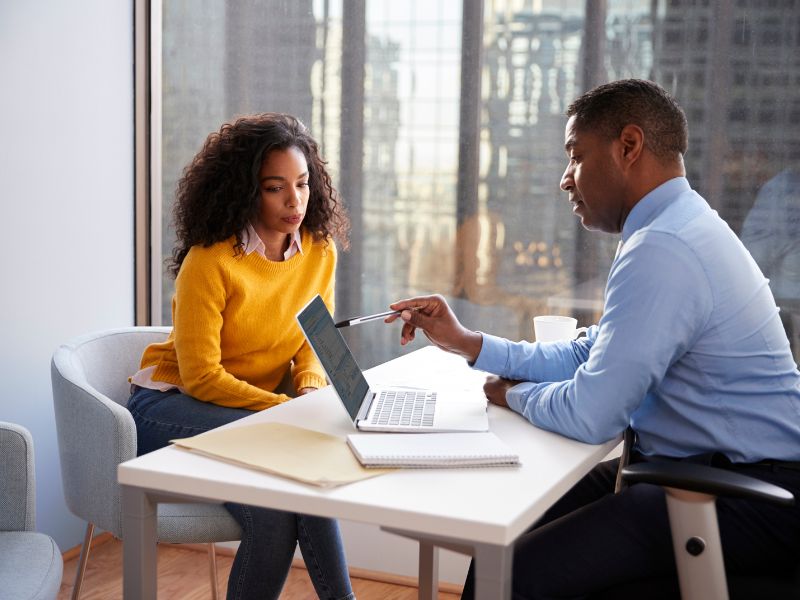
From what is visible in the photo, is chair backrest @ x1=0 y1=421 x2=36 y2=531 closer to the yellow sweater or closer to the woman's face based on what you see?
the yellow sweater

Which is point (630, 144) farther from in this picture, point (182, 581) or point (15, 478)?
point (182, 581)

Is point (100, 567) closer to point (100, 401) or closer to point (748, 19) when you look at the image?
point (100, 401)

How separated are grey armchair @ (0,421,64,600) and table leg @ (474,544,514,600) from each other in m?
0.90

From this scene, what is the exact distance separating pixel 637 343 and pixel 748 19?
4.72 feet

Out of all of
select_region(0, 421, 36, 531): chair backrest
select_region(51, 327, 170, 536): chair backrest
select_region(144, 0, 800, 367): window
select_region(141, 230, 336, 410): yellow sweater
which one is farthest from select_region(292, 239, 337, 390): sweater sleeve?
select_region(0, 421, 36, 531): chair backrest

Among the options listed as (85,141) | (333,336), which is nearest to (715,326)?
(333,336)

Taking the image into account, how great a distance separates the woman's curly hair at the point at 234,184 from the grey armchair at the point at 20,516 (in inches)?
26.6

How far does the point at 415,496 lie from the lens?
128cm

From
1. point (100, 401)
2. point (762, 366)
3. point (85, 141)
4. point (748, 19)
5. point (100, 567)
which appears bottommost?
point (100, 567)

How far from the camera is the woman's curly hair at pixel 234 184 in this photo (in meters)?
2.32

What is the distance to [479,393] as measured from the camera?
1962mm

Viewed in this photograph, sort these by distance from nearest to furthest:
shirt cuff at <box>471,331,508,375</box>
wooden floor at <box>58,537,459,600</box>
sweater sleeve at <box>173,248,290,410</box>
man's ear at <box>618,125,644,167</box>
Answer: man's ear at <box>618,125,644,167</box> → shirt cuff at <box>471,331,508,375</box> → sweater sleeve at <box>173,248,290,410</box> → wooden floor at <box>58,537,459,600</box>

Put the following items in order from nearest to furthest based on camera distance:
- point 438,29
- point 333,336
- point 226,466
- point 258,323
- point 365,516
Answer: point 365,516 → point 226,466 → point 333,336 → point 258,323 → point 438,29

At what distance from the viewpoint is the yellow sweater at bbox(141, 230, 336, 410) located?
7.20ft
